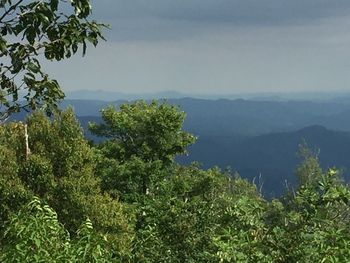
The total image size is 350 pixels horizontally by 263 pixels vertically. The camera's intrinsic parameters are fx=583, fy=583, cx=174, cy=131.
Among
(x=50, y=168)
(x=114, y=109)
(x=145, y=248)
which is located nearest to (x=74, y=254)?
(x=145, y=248)

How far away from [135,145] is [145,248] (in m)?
28.2

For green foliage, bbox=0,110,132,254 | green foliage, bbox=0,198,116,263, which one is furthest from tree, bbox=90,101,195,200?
green foliage, bbox=0,198,116,263

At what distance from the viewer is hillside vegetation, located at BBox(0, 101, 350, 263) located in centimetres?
704

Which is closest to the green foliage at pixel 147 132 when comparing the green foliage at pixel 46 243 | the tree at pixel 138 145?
the tree at pixel 138 145

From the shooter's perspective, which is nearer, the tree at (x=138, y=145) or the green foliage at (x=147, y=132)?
the tree at (x=138, y=145)

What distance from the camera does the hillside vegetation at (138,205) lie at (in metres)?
7.04

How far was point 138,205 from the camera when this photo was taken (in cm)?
3847

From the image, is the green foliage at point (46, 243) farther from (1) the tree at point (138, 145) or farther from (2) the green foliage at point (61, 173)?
(1) the tree at point (138, 145)

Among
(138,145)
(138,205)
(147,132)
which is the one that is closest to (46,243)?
(138,205)

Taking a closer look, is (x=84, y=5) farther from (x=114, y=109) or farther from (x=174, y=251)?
(x=114, y=109)

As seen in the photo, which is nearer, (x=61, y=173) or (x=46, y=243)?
(x=46, y=243)

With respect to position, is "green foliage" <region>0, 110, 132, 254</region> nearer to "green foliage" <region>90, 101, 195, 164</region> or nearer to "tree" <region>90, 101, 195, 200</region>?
"tree" <region>90, 101, 195, 200</region>

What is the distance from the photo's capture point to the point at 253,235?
25.7ft

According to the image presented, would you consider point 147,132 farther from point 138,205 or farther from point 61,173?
point 61,173
